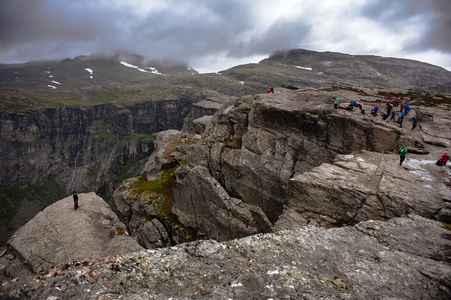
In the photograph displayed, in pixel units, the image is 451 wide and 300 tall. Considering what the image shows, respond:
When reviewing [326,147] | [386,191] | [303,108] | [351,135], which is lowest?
[386,191]

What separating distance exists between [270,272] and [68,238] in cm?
2561

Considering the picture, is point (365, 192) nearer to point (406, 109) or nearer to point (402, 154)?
point (402, 154)

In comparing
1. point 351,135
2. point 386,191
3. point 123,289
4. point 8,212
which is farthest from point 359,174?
point 8,212

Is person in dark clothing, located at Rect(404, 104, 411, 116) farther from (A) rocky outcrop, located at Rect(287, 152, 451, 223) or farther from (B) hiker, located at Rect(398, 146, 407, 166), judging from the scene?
(B) hiker, located at Rect(398, 146, 407, 166)

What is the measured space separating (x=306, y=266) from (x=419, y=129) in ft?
99.8

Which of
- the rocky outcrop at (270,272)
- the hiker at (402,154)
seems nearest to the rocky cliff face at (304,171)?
the hiker at (402,154)

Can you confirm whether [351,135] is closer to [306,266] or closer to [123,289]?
[306,266]

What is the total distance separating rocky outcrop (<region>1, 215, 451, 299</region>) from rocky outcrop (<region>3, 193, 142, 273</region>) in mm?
16556

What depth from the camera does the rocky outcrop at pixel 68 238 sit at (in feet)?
71.5

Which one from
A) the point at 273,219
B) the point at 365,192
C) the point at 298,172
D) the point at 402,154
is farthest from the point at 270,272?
the point at 273,219

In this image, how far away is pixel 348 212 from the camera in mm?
18031

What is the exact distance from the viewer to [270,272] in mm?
9039

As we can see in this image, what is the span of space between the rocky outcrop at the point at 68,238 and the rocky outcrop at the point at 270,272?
54.3 ft

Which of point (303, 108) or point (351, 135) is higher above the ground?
point (303, 108)
